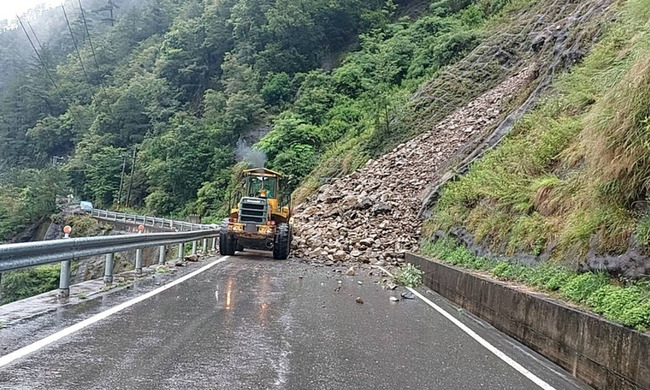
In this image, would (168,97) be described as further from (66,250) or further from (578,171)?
(578,171)

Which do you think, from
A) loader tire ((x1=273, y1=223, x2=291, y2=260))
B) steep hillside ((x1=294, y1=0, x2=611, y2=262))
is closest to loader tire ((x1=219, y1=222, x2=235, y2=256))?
loader tire ((x1=273, y1=223, x2=291, y2=260))

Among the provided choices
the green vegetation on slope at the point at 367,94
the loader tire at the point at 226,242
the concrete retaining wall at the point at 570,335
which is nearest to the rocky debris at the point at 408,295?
the concrete retaining wall at the point at 570,335

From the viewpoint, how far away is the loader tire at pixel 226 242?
757 inches

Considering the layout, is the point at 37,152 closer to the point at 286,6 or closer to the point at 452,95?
the point at 286,6

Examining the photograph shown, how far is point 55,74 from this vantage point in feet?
317

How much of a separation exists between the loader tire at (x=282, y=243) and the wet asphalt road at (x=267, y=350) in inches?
353

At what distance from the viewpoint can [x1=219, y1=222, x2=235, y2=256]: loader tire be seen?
63.1 feet

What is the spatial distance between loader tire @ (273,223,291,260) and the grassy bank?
9.34 meters

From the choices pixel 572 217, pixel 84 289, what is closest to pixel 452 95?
pixel 572 217

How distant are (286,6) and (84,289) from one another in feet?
181

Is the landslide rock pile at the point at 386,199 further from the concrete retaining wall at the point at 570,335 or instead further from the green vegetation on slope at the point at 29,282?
the green vegetation on slope at the point at 29,282

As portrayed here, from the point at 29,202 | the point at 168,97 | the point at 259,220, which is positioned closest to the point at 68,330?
the point at 259,220

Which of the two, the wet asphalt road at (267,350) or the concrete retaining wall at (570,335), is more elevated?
the concrete retaining wall at (570,335)

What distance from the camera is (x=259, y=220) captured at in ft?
62.5
